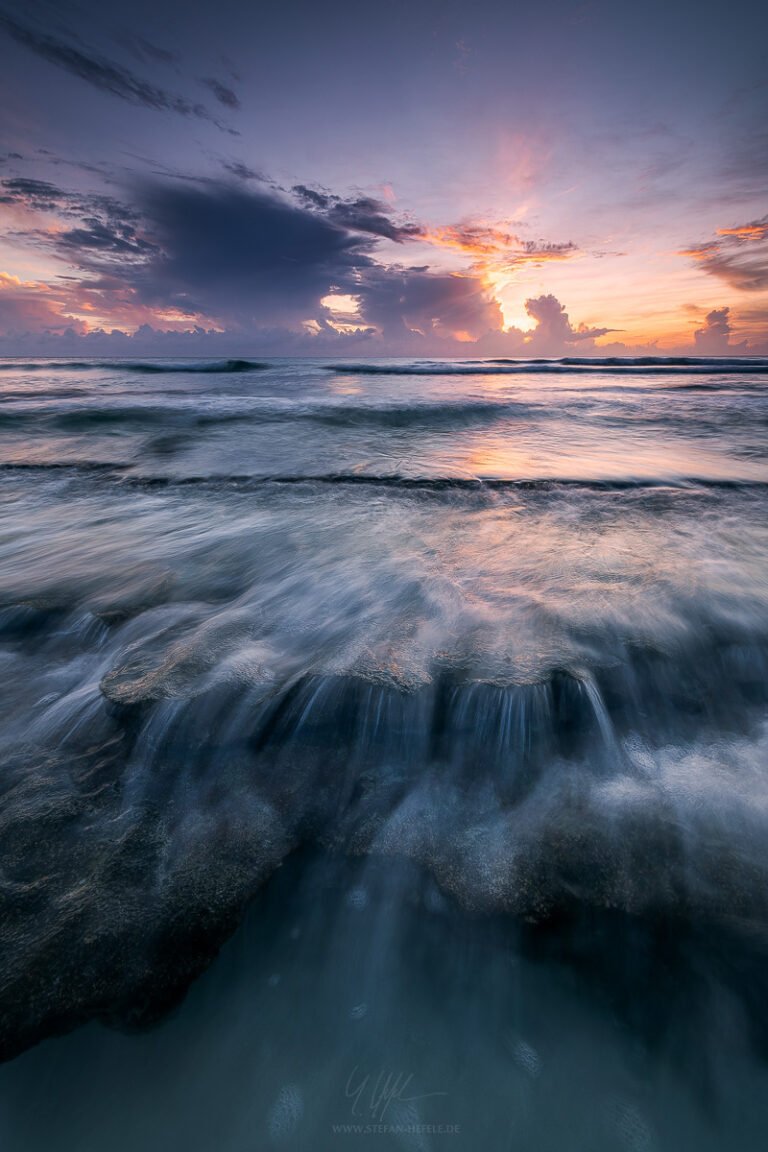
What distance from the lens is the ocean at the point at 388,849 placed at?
1.22m

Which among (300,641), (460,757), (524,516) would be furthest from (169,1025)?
(524,516)

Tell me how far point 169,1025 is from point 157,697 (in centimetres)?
134

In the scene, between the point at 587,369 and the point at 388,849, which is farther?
the point at 587,369

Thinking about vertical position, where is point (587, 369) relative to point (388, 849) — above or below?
above

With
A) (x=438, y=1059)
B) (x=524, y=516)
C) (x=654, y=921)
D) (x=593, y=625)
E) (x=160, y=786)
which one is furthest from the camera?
(x=524, y=516)

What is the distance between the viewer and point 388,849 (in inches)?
68.8

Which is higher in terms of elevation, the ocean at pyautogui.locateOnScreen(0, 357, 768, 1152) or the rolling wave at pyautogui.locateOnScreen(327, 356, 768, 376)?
the rolling wave at pyautogui.locateOnScreen(327, 356, 768, 376)

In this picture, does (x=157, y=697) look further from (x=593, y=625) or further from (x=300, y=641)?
(x=593, y=625)

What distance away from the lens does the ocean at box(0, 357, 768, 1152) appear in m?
1.22

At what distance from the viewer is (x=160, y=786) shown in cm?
196

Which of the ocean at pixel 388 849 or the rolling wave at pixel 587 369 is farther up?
the rolling wave at pixel 587 369

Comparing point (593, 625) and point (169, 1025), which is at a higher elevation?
point (593, 625)

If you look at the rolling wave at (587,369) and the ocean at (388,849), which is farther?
the rolling wave at (587,369)

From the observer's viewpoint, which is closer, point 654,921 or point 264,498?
point 654,921
